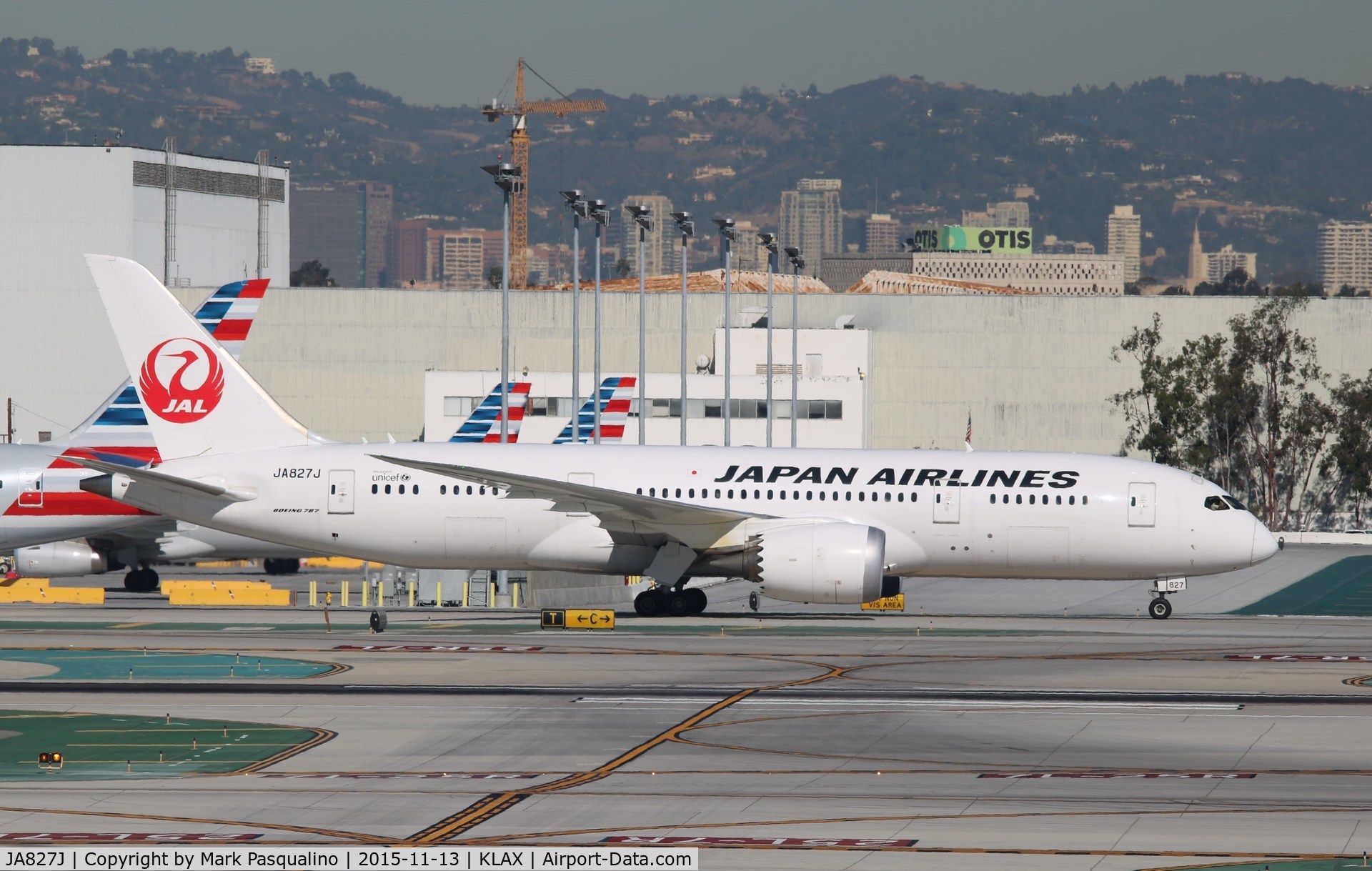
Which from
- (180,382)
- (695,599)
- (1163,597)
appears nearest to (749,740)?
(695,599)

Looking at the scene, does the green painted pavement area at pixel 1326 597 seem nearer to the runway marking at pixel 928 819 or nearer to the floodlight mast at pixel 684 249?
the floodlight mast at pixel 684 249

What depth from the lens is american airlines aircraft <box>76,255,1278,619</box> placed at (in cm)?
4328

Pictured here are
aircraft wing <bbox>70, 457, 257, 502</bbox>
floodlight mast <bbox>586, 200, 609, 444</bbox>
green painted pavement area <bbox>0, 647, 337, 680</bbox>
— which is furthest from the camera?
floodlight mast <bbox>586, 200, 609, 444</bbox>

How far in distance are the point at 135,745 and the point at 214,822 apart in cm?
611

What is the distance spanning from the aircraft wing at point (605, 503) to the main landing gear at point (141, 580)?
18.9m

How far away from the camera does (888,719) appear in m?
28.2

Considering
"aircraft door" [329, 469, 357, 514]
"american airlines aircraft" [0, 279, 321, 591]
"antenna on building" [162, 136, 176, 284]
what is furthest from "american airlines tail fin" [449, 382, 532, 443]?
"antenna on building" [162, 136, 176, 284]

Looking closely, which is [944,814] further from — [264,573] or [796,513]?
[264,573]

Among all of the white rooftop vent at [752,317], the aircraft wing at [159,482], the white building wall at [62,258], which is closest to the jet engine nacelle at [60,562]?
the aircraft wing at [159,482]

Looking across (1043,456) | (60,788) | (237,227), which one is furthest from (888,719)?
(237,227)

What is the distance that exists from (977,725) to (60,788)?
46.2ft

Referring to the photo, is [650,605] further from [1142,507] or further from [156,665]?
[156,665]

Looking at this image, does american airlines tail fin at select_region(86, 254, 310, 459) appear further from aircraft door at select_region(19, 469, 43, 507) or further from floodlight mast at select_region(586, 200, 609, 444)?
floodlight mast at select_region(586, 200, 609, 444)

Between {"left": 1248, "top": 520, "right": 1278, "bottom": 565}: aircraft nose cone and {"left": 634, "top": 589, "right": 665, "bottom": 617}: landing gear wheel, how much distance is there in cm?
1555
